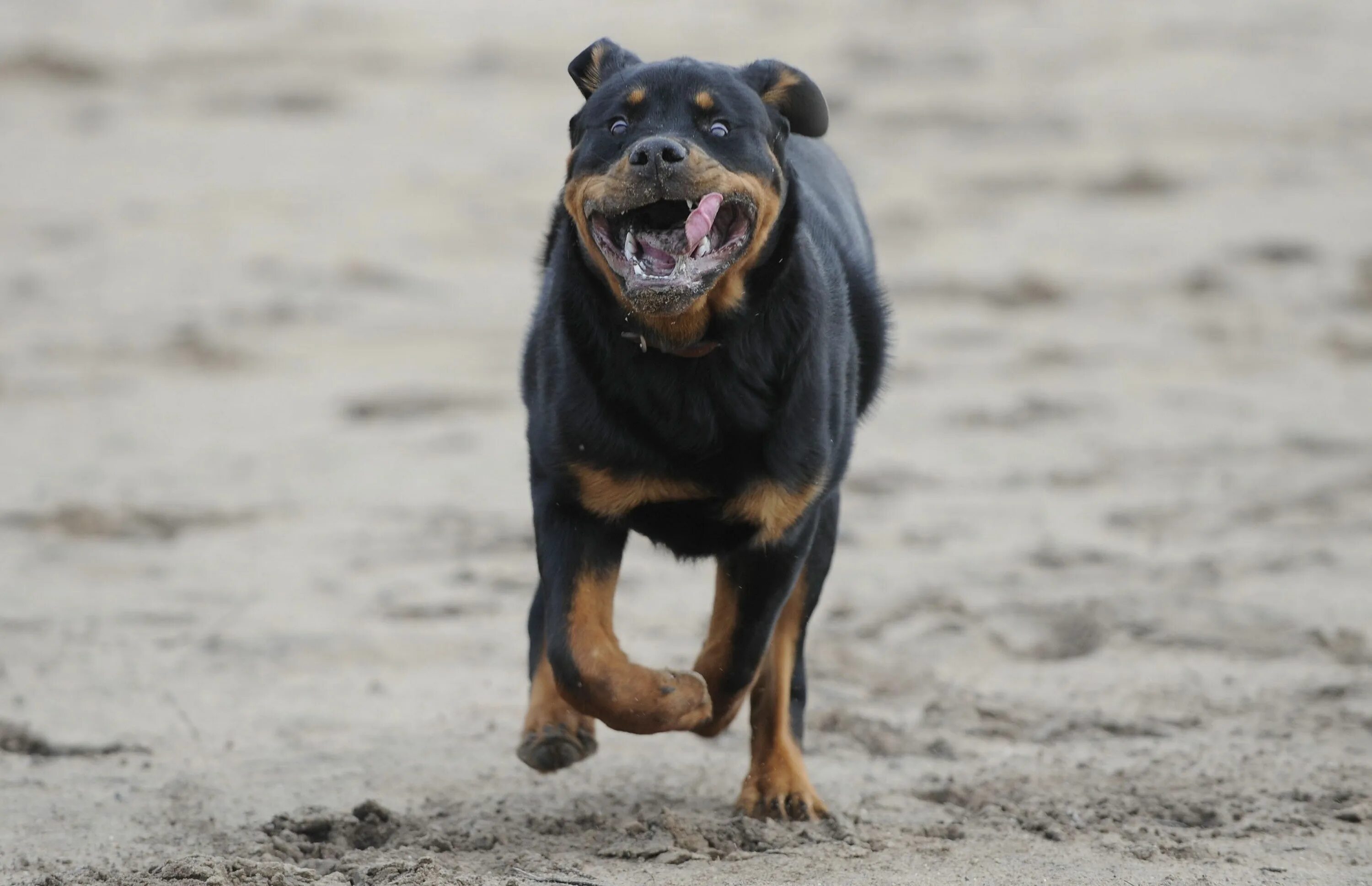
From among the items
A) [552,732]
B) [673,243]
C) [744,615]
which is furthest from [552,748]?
[673,243]

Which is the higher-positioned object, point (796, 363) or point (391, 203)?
point (796, 363)

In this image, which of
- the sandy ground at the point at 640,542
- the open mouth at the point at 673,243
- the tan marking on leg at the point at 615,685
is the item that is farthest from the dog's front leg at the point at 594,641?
the open mouth at the point at 673,243

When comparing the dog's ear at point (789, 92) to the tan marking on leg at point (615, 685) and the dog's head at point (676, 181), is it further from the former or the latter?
the tan marking on leg at point (615, 685)

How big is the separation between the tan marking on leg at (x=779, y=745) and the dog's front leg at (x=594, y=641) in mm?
451

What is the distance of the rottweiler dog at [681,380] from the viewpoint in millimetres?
3848

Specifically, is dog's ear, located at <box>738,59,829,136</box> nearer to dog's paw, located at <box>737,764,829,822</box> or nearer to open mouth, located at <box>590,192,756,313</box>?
open mouth, located at <box>590,192,756,313</box>

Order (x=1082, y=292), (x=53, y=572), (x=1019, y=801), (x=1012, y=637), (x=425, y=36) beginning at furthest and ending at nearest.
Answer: (x=425, y=36)
(x=1082, y=292)
(x=53, y=572)
(x=1012, y=637)
(x=1019, y=801)

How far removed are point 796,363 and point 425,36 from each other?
10.9 m

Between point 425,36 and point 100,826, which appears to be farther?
point 425,36

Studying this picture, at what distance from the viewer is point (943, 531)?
6953mm

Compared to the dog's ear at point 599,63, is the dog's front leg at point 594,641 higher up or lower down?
lower down

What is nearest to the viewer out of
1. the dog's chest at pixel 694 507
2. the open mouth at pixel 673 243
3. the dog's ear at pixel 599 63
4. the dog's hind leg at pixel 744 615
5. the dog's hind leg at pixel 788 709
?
the open mouth at pixel 673 243

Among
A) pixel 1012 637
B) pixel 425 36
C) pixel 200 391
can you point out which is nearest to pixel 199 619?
pixel 1012 637

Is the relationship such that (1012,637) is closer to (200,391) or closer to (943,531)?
(943,531)
